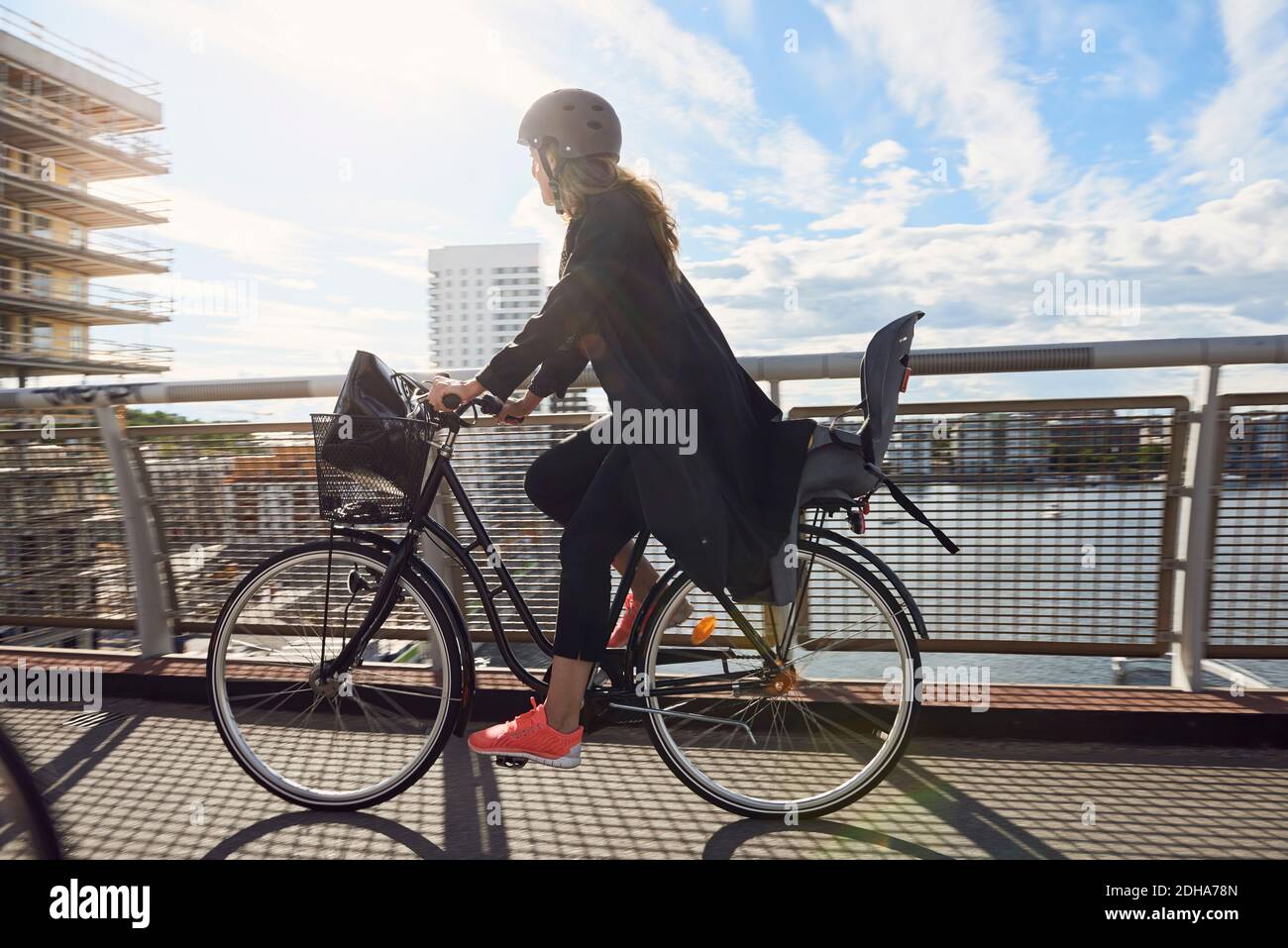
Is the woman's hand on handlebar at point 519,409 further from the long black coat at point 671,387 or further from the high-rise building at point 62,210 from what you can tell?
the high-rise building at point 62,210

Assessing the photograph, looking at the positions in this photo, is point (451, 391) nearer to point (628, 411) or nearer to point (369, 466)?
point (369, 466)

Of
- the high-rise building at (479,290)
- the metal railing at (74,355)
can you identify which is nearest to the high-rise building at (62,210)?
the metal railing at (74,355)

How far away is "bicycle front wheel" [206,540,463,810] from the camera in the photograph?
3135 millimetres

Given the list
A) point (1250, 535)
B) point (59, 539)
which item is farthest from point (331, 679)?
point (1250, 535)

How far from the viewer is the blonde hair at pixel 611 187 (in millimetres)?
2824

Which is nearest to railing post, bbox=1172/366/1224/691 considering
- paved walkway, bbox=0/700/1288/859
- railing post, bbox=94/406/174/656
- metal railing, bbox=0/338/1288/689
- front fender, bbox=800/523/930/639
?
metal railing, bbox=0/338/1288/689

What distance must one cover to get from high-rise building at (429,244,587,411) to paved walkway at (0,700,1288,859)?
1.76 metres

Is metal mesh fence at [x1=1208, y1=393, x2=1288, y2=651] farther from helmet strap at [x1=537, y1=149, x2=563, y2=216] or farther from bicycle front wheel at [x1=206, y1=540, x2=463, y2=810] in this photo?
bicycle front wheel at [x1=206, y1=540, x2=463, y2=810]

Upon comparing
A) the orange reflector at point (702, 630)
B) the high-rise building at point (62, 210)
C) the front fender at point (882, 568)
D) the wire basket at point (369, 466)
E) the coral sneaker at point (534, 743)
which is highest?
the high-rise building at point (62, 210)

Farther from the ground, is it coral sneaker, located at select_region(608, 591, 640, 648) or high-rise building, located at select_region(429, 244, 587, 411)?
high-rise building, located at select_region(429, 244, 587, 411)

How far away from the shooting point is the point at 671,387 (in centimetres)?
280

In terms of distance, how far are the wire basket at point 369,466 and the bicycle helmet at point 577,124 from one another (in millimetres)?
952

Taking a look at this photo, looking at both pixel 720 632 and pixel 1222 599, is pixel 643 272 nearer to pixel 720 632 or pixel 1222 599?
pixel 720 632
